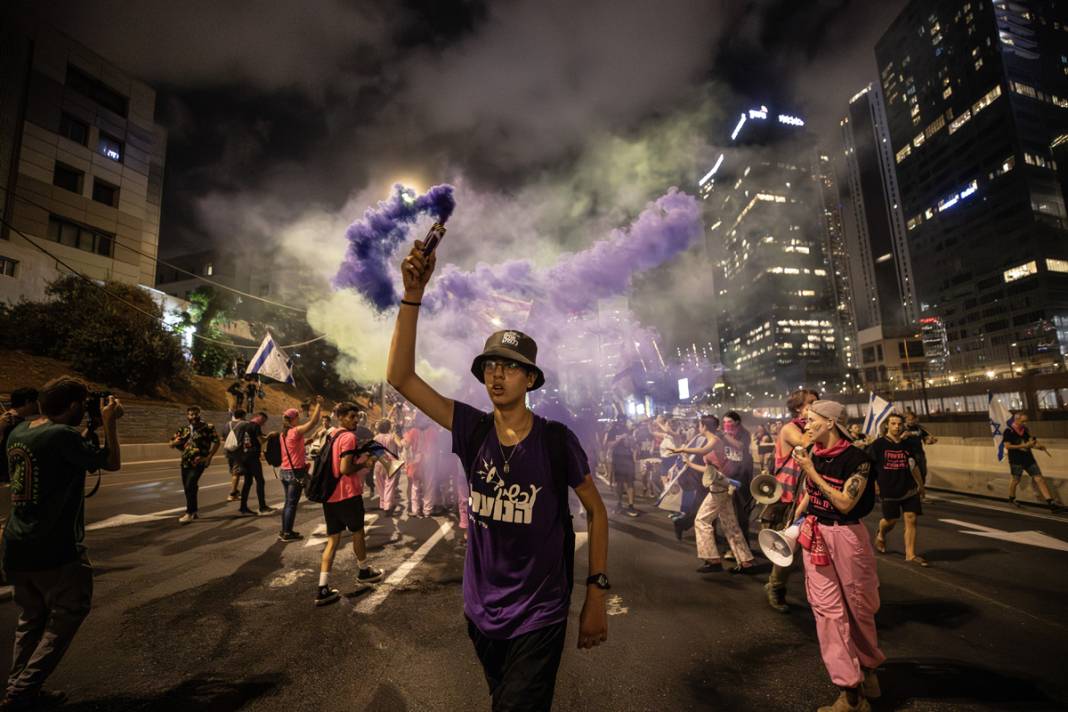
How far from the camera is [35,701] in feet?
9.73

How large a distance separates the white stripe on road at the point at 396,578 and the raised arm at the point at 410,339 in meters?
3.39

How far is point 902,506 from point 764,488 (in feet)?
9.54

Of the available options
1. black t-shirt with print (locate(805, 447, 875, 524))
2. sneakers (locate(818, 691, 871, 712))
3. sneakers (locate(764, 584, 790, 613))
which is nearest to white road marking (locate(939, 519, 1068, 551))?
sneakers (locate(764, 584, 790, 613))

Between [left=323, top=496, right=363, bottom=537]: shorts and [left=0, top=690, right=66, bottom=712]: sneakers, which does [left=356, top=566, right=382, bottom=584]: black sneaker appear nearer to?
[left=323, top=496, right=363, bottom=537]: shorts

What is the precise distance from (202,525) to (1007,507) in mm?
15810

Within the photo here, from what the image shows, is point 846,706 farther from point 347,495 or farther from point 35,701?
point 35,701

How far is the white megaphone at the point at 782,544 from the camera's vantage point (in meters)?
3.68

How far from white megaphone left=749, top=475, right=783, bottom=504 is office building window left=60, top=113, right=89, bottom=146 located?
4312 cm

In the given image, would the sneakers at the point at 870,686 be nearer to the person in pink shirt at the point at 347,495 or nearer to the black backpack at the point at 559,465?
the black backpack at the point at 559,465

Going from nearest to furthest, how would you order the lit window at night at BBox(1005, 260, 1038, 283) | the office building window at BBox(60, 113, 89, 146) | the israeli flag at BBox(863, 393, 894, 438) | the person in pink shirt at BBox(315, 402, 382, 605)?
the person in pink shirt at BBox(315, 402, 382, 605), the israeli flag at BBox(863, 393, 894, 438), the office building window at BBox(60, 113, 89, 146), the lit window at night at BBox(1005, 260, 1038, 283)

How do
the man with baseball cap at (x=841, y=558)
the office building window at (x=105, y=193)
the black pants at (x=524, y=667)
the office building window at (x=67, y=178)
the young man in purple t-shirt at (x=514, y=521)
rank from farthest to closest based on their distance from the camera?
the office building window at (x=105, y=193) → the office building window at (x=67, y=178) → the man with baseball cap at (x=841, y=558) → the young man in purple t-shirt at (x=514, y=521) → the black pants at (x=524, y=667)

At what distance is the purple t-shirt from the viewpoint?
6.74ft

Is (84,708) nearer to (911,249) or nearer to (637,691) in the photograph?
(637,691)

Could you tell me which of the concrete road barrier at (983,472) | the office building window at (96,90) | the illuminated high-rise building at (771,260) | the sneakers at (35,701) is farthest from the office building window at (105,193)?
the illuminated high-rise building at (771,260)
